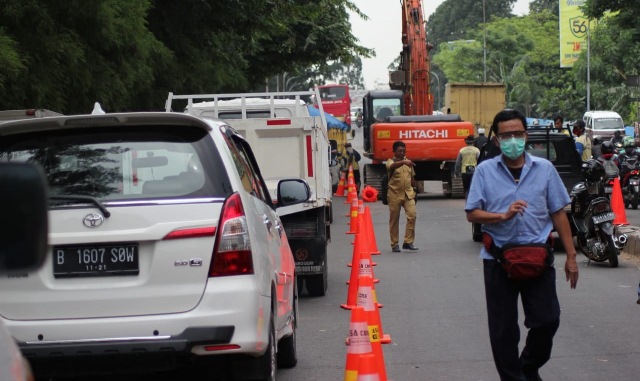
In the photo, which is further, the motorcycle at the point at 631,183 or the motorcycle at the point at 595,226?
the motorcycle at the point at 631,183

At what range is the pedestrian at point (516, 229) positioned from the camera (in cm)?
672

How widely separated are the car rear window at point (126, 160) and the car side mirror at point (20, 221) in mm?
3614

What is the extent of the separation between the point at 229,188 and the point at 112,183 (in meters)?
0.63

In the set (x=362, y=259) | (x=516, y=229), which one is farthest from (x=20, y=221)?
(x=362, y=259)

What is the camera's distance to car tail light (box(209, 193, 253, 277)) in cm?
594

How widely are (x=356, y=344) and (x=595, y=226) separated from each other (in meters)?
9.01

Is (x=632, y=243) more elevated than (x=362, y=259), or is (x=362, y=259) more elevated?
(x=362, y=259)

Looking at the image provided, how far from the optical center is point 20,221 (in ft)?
7.99

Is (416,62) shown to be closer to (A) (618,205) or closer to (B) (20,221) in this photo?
(A) (618,205)

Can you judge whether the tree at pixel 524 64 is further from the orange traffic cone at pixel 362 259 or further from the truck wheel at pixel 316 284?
the orange traffic cone at pixel 362 259

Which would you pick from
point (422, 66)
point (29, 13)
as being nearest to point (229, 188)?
point (29, 13)

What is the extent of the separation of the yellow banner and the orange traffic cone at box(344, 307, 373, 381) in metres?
75.5

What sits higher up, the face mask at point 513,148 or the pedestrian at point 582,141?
the face mask at point 513,148

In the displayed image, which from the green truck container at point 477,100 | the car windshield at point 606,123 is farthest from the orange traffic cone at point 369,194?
the car windshield at point 606,123
